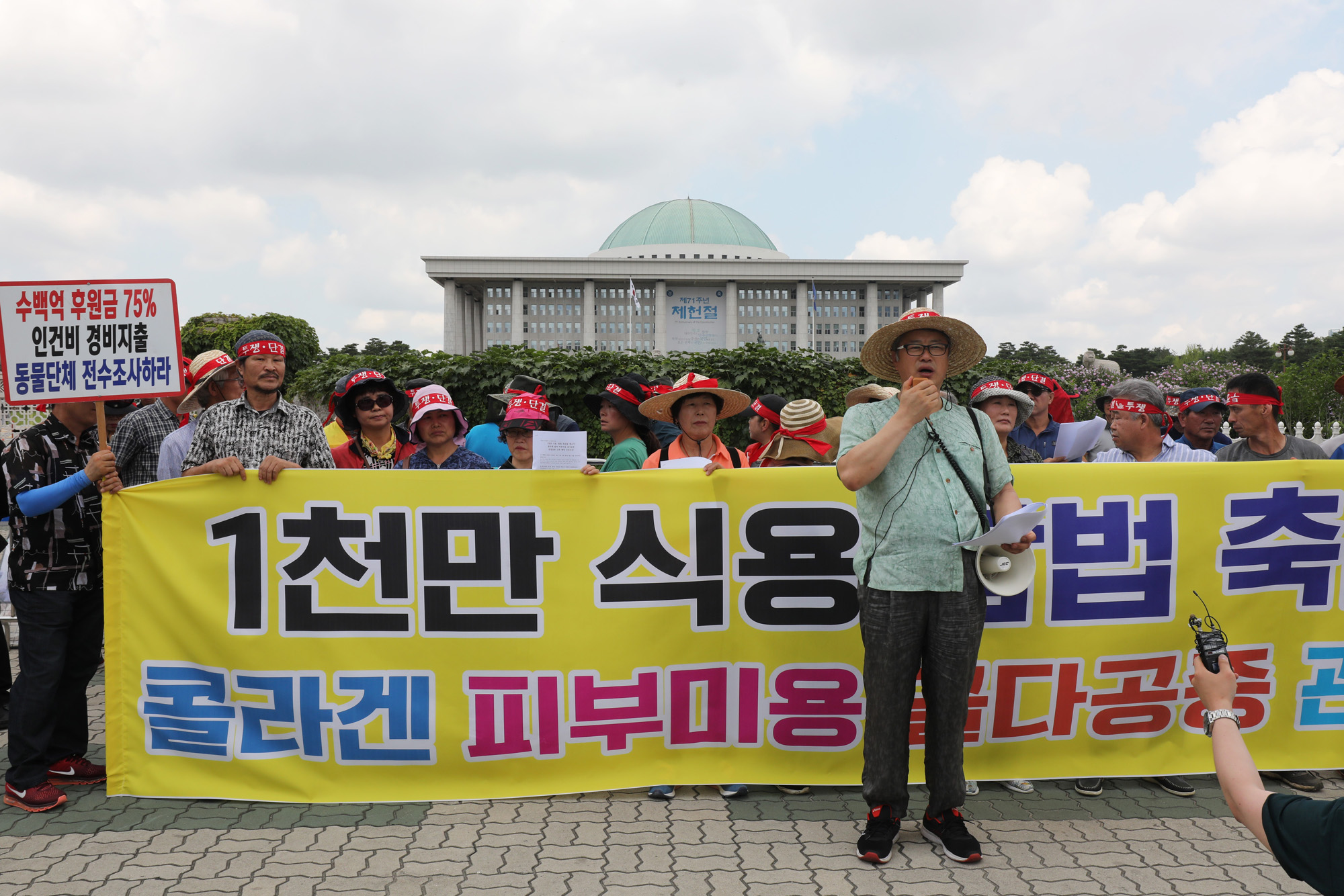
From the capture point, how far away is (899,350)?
312 cm

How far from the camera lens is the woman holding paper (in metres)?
4.16

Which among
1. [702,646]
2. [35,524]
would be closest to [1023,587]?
[702,646]

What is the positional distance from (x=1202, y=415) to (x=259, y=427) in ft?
17.1

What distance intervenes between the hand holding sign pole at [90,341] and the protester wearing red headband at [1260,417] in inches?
188

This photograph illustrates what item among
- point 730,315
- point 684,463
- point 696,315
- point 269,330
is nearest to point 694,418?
point 684,463

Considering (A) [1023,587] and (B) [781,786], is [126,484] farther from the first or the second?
(A) [1023,587]

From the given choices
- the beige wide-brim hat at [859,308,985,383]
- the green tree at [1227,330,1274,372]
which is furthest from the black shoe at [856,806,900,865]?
the green tree at [1227,330,1274,372]

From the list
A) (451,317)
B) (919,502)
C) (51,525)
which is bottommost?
(51,525)

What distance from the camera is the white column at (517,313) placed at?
70.9 m

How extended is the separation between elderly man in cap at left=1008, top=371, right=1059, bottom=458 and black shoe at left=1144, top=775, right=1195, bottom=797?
212cm

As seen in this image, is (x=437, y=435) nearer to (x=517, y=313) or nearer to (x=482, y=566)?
(x=482, y=566)

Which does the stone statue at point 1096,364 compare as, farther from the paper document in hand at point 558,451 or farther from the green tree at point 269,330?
the green tree at point 269,330

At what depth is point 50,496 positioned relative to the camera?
11.2 ft

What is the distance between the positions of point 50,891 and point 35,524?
146 centimetres
